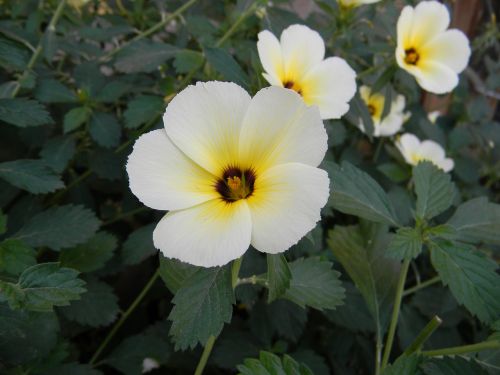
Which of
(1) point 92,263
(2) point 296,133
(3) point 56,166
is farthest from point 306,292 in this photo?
(3) point 56,166

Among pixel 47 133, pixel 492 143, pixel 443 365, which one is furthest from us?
pixel 492 143

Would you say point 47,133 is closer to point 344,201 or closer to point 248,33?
point 248,33

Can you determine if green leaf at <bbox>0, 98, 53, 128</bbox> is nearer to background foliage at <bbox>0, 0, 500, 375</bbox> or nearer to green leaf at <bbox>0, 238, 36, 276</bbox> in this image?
background foliage at <bbox>0, 0, 500, 375</bbox>

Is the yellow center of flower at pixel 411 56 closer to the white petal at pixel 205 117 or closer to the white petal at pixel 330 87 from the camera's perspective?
the white petal at pixel 330 87

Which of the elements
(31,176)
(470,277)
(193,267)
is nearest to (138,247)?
(31,176)

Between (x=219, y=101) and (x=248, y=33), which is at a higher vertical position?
(x=219, y=101)

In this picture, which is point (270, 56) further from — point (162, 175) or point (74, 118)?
point (74, 118)
